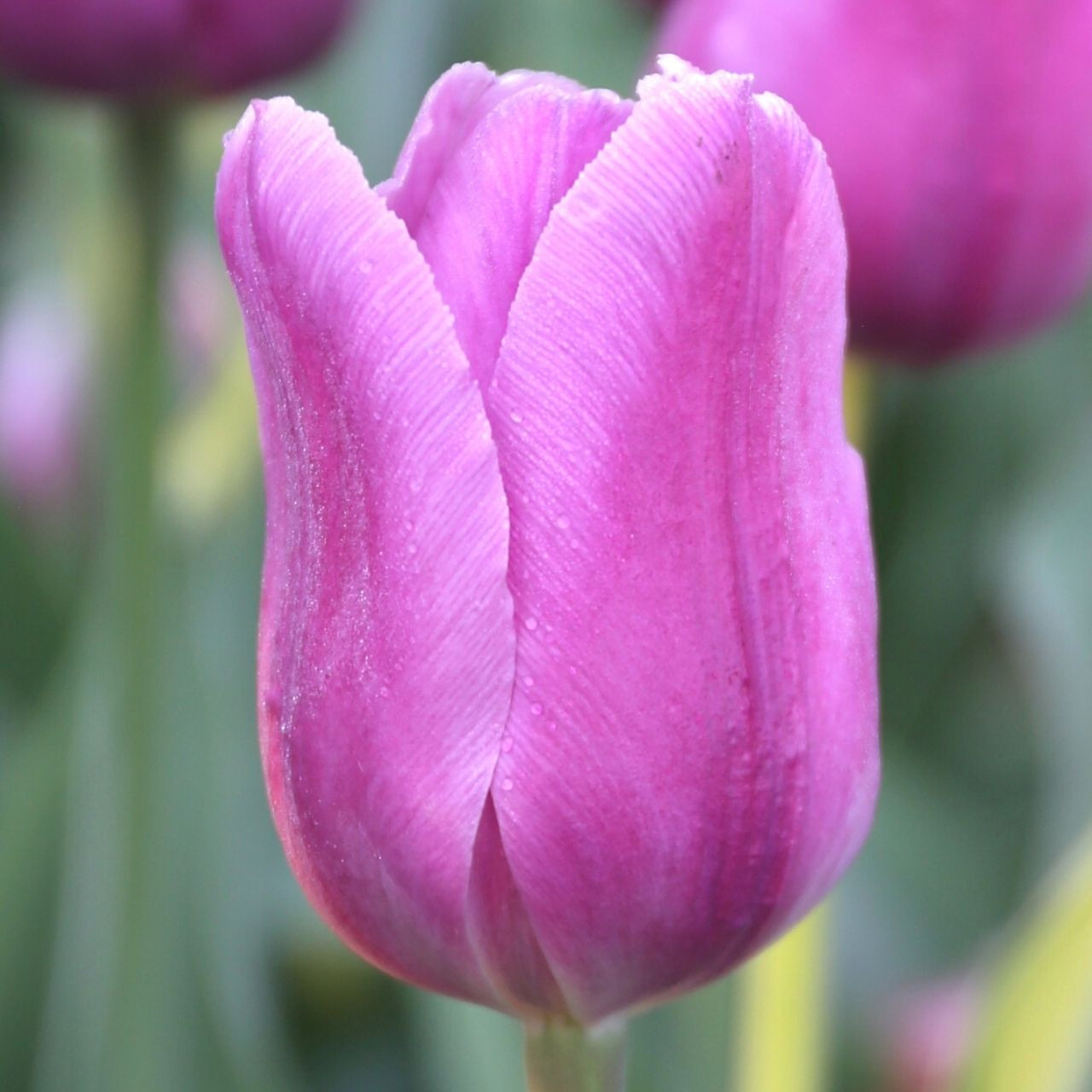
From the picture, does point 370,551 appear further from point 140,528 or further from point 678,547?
point 140,528

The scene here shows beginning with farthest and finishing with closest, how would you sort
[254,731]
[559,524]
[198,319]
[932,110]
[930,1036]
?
[198,319]
[254,731]
[930,1036]
[932,110]
[559,524]

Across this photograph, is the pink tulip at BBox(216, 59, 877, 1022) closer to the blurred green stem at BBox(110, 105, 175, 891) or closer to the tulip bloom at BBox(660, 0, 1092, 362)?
the tulip bloom at BBox(660, 0, 1092, 362)

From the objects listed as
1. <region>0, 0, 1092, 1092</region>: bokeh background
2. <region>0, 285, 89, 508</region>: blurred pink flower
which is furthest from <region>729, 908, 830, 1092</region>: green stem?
<region>0, 285, 89, 508</region>: blurred pink flower

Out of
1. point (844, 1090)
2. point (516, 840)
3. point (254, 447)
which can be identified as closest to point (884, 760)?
point (844, 1090)

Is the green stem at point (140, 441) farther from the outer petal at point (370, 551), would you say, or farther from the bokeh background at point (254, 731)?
the outer petal at point (370, 551)

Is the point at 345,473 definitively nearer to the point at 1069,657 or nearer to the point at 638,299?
the point at 638,299

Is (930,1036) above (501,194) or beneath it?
beneath

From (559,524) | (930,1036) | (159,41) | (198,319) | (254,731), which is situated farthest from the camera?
(198,319)

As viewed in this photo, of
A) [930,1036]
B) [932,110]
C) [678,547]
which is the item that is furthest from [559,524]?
[930,1036]

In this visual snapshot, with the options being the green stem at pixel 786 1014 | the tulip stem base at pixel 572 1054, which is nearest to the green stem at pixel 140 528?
the green stem at pixel 786 1014
